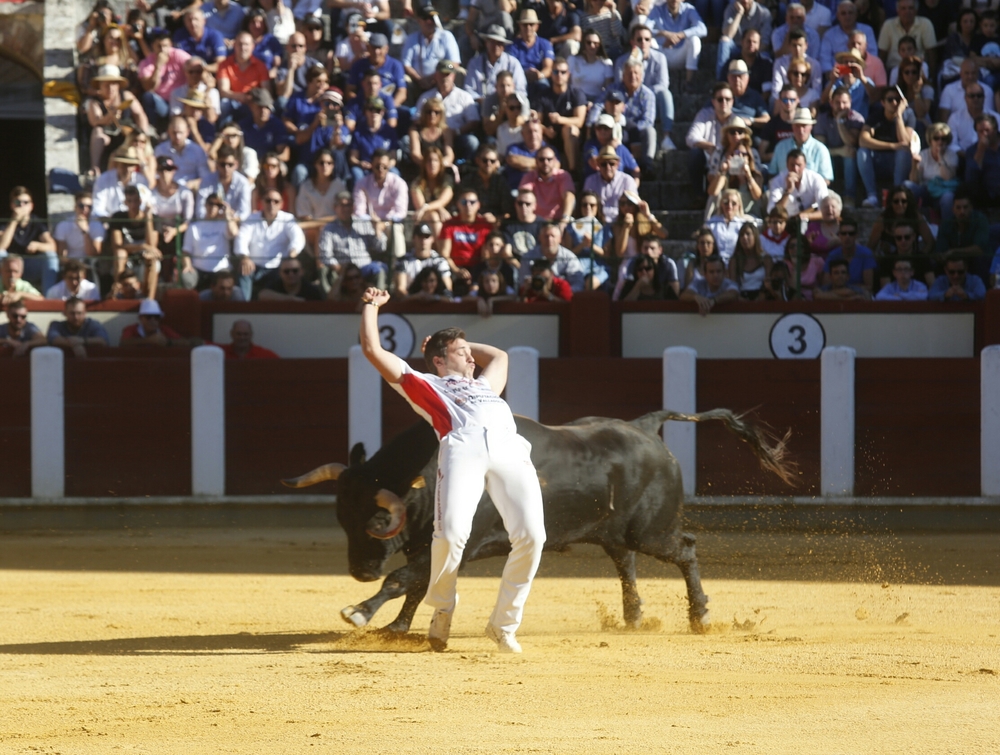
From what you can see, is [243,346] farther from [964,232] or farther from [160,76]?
[964,232]

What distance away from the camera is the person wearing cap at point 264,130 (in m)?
11.0

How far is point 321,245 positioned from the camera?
9922 mm

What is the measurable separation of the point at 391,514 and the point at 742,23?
7474mm

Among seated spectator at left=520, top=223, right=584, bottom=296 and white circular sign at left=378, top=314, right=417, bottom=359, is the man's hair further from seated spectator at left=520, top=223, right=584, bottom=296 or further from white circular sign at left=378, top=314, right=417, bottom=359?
seated spectator at left=520, top=223, right=584, bottom=296

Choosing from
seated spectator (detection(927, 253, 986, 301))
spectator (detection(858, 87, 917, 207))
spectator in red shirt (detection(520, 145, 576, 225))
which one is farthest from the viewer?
spectator (detection(858, 87, 917, 207))

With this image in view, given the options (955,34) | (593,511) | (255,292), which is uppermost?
(955,34)

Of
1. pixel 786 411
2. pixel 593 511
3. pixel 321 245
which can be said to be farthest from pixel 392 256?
pixel 593 511

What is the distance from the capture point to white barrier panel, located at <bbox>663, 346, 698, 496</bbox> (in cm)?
924

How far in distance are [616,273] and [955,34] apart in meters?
3.63

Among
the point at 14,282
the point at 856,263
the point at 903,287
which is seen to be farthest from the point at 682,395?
the point at 14,282

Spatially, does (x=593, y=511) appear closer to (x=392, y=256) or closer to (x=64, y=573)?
(x=64, y=573)

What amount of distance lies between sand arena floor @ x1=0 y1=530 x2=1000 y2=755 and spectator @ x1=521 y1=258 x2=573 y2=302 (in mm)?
2317

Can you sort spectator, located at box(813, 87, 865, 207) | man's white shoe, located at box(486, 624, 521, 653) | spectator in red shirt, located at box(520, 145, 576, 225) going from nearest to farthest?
1. man's white shoe, located at box(486, 624, 521, 653)
2. spectator in red shirt, located at box(520, 145, 576, 225)
3. spectator, located at box(813, 87, 865, 207)

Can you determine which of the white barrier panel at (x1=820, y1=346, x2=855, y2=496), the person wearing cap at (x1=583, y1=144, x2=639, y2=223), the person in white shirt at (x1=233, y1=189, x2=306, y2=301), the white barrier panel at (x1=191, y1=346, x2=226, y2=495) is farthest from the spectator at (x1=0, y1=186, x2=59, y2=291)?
the white barrier panel at (x1=820, y1=346, x2=855, y2=496)
